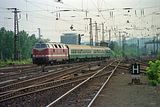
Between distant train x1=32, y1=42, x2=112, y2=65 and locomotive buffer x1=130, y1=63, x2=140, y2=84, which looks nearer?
locomotive buffer x1=130, y1=63, x2=140, y2=84

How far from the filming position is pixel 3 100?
14.2 m

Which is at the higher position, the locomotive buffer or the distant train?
the distant train

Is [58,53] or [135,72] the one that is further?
[58,53]

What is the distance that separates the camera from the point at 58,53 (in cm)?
4903

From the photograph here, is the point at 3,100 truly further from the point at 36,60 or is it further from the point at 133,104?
the point at 36,60

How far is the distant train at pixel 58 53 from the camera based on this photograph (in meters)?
44.9

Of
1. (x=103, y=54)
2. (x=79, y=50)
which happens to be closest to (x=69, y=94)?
(x=79, y=50)

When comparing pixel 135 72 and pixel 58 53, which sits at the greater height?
pixel 58 53

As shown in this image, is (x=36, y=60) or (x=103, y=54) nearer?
(x=36, y=60)

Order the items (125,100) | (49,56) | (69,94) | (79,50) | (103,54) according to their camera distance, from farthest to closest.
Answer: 1. (103,54)
2. (79,50)
3. (49,56)
4. (69,94)
5. (125,100)

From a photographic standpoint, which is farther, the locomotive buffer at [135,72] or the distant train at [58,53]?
the distant train at [58,53]

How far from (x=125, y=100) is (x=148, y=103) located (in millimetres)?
1129

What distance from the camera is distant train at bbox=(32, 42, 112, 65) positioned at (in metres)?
44.9

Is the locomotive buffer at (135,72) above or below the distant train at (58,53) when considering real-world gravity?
below
